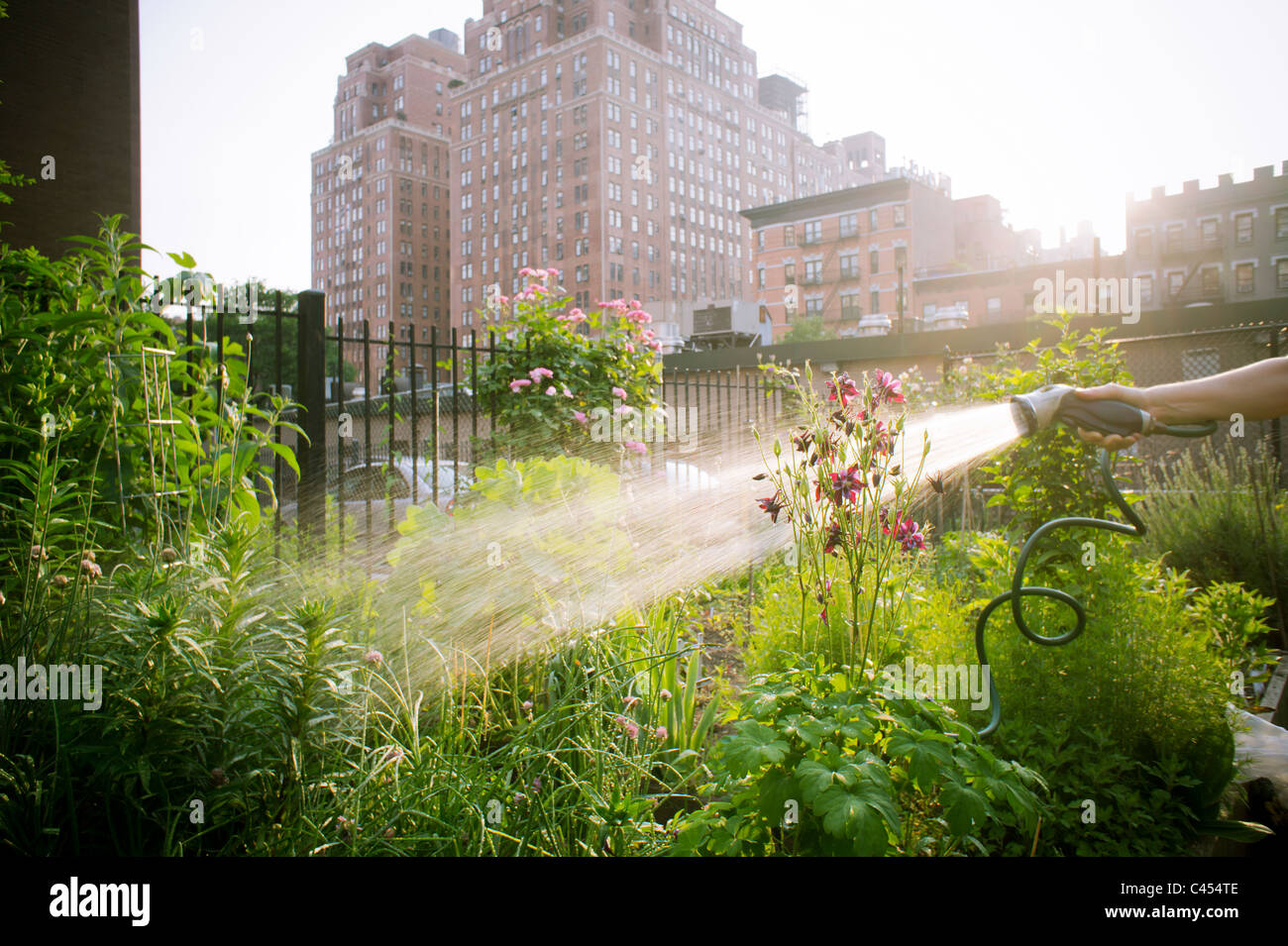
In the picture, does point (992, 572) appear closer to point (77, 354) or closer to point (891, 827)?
point (891, 827)

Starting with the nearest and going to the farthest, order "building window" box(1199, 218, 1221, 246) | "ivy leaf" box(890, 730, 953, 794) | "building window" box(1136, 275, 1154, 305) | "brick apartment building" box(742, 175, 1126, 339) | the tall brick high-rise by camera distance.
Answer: "ivy leaf" box(890, 730, 953, 794) → "building window" box(1199, 218, 1221, 246) → "building window" box(1136, 275, 1154, 305) → "brick apartment building" box(742, 175, 1126, 339) → the tall brick high-rise

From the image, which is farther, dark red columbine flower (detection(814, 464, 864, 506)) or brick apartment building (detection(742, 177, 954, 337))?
brick apartment building (detection(742, 177, 954, 337))

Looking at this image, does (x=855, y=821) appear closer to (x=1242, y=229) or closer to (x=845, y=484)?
(x=845, y=484)

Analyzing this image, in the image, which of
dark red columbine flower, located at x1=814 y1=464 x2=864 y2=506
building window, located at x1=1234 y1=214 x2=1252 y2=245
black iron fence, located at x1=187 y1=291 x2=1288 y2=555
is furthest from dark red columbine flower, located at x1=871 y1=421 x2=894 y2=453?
building window, located at x1=1234 y1=214 x2=1252 y2=245

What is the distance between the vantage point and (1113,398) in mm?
A: 1891

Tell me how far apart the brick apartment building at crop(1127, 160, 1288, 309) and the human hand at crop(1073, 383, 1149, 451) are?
3977 cm

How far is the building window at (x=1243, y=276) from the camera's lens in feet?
109

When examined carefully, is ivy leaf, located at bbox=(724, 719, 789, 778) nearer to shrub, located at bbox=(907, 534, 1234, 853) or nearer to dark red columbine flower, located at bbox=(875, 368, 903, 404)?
shrub, located at bbox=(907, 534, 1234, 853)

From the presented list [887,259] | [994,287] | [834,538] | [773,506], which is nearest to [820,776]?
[834,538]

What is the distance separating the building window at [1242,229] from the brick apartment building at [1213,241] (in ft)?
0.13

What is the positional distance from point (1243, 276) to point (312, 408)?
144 ft

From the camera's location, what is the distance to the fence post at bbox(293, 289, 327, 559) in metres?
3.80

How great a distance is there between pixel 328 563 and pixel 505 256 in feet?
278
